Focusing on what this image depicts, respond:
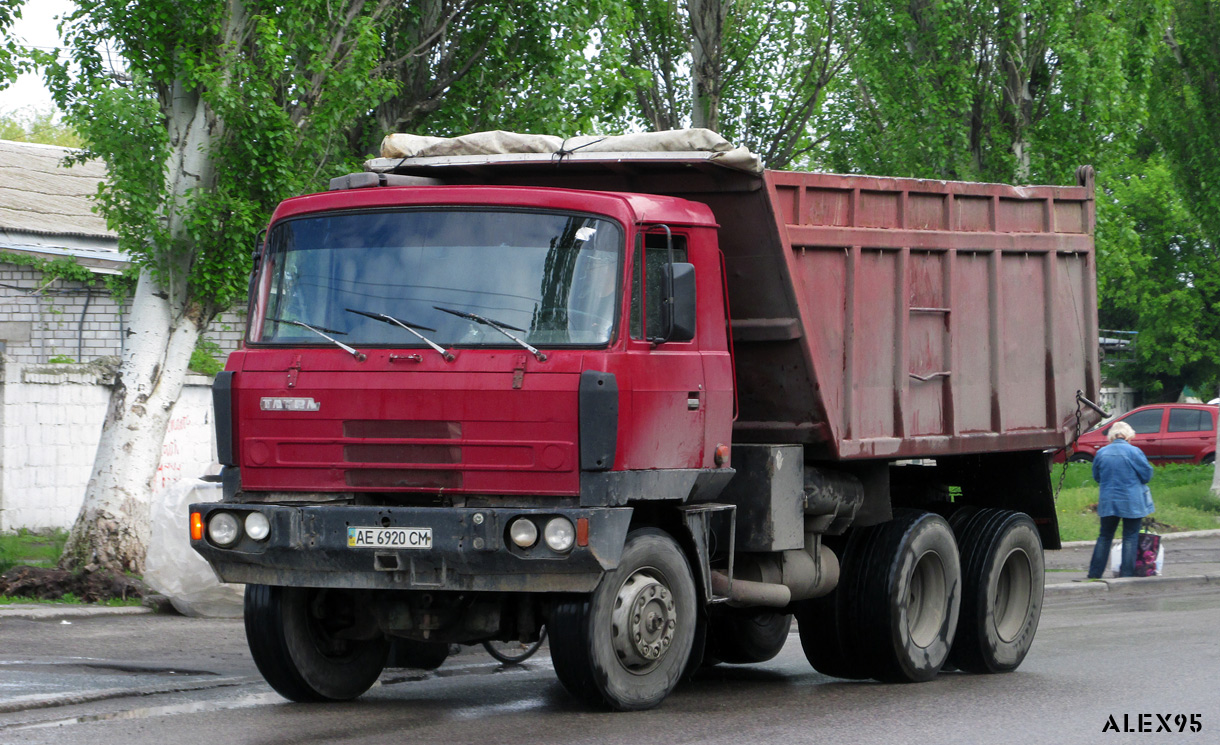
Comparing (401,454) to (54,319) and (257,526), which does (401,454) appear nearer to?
(257,526)

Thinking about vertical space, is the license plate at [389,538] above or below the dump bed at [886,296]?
below

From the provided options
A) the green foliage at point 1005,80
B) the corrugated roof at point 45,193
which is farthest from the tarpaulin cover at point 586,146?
Result: the green foliage at point 1005,80

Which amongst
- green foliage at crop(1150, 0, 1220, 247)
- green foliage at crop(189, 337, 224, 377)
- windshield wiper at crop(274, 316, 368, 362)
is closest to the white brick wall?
green foliage at crop(189, 337, 224, 377)

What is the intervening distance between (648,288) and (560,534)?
Result: 1319 mm

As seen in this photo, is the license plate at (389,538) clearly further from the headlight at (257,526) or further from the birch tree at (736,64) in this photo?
the birch tree at (736,64)

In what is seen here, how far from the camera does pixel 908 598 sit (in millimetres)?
9586

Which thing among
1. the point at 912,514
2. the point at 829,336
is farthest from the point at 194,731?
the point at 912,514

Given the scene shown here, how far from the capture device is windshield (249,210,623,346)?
745 centimetres

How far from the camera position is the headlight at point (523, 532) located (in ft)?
23.5

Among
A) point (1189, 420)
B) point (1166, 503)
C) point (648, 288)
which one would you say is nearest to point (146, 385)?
point (648, 288)

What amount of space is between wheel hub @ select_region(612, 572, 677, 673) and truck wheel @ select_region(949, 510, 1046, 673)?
123 inches

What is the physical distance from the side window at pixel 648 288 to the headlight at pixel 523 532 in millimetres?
1023

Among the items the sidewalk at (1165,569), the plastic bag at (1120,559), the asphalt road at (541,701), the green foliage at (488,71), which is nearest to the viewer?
the asphalt road at (541,701)

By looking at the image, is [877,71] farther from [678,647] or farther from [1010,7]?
[678,647]
